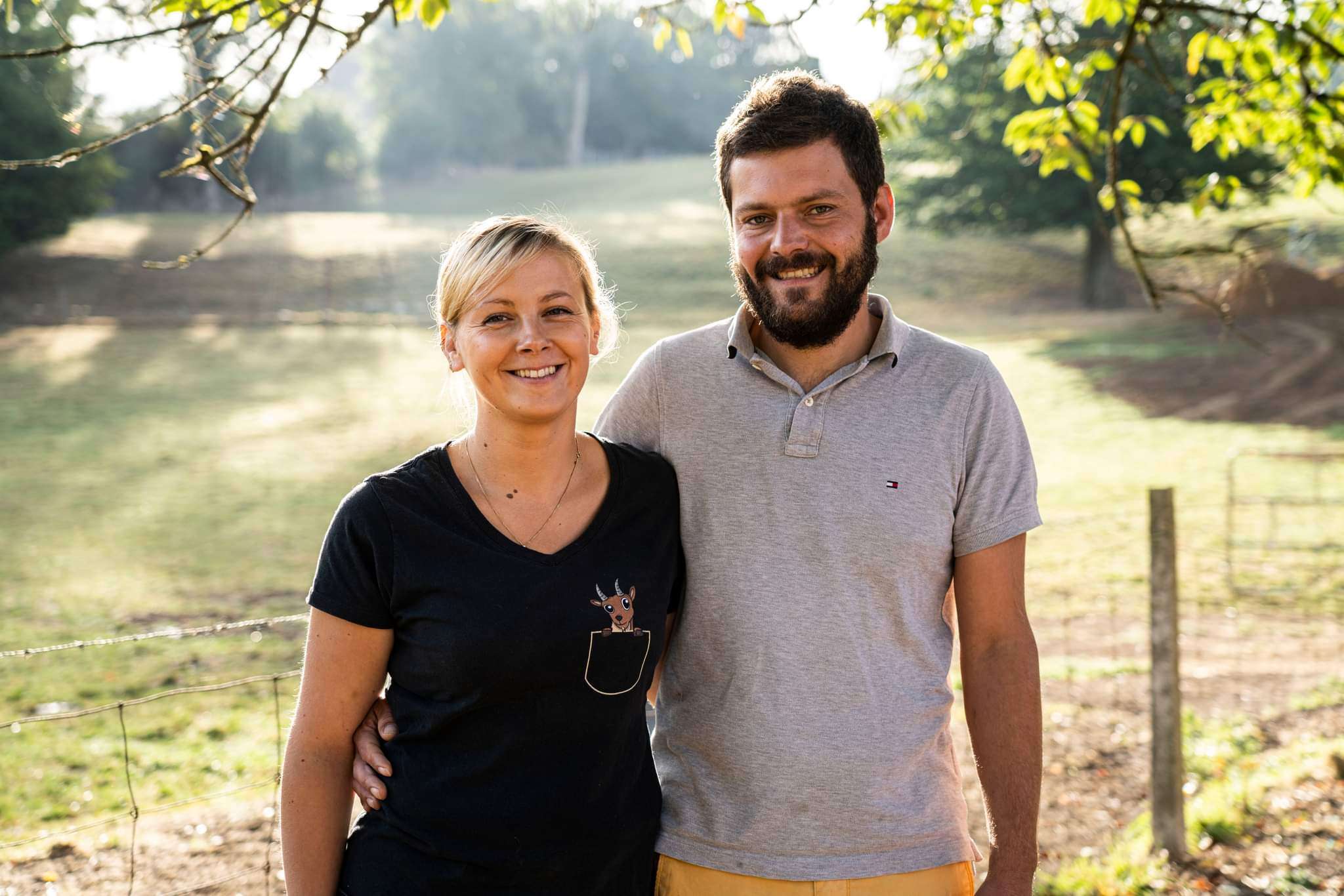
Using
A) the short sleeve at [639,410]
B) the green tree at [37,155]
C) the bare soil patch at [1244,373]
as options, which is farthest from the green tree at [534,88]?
the short sleeve at [639,410]

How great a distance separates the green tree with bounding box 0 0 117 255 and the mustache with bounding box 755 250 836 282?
25045mm

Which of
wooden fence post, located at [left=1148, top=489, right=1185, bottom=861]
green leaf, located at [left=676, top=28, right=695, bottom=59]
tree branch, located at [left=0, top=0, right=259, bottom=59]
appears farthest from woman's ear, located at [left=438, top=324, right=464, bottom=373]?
wooden fence post, located at [left=1148, top=489, right=1185, bottom=861]

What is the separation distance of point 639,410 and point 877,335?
55 centimetres

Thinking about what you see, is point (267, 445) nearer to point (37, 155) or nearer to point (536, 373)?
point (37, 155)

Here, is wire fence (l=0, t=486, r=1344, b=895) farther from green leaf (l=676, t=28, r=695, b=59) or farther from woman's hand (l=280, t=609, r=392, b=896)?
green leaf (l=676, t=28, r=695, b=59)

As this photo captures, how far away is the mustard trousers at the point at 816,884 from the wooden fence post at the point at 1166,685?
2747 millimetres

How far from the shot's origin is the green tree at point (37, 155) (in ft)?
85.8

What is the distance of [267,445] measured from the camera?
17219 millimetres

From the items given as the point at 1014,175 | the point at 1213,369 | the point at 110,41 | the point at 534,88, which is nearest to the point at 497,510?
the point at 110,41

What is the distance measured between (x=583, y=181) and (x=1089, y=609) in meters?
49.0

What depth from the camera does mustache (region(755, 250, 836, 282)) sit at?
239 cm

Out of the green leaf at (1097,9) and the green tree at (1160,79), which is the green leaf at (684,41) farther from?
the green leaf at (1097,9)

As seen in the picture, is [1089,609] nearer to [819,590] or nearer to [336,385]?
[819,590]

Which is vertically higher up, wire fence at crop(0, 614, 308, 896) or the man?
the man
